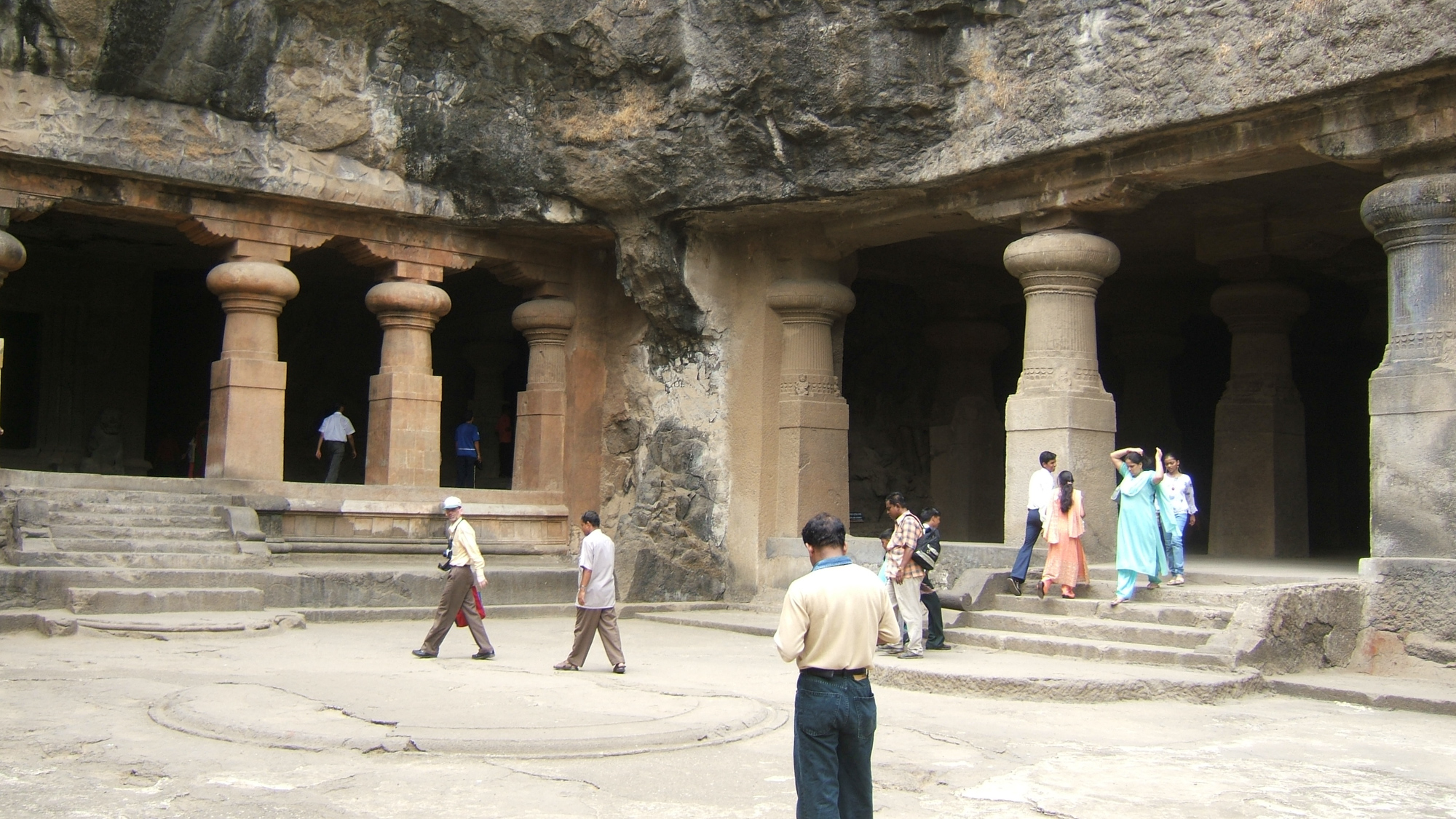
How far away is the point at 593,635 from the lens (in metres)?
8.05

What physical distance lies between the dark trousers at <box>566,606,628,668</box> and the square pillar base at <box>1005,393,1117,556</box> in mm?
3562

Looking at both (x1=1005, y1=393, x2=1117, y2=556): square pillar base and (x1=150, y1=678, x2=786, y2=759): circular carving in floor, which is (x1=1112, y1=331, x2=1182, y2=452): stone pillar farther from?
(x1=150, y1=678, x2=786, y2=759): circular carving in floor

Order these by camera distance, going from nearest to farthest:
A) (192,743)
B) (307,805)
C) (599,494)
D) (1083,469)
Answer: (307,805)
(192,743)
(1083,469)
(599,494)

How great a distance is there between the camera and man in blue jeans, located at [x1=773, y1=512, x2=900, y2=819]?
12.7 feet

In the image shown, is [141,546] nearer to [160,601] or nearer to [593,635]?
[160,601]

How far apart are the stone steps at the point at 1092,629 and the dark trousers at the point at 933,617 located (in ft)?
2.02

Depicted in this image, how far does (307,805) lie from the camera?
15.2 ft

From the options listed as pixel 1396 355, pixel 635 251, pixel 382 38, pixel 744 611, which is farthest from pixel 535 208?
pixel 1396 355

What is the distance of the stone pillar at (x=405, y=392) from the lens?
13.1 meters

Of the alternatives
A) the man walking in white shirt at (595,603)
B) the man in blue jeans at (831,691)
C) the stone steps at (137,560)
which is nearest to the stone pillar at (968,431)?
the stone steps at (137,560)

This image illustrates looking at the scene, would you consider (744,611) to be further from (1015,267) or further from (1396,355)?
(1396,355)

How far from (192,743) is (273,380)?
7388 millimetres

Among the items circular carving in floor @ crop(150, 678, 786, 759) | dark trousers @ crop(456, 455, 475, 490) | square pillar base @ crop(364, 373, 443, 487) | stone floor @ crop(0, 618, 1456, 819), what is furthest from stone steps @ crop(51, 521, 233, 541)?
circular carving in floor @ crop(150, 678, 786, 759)

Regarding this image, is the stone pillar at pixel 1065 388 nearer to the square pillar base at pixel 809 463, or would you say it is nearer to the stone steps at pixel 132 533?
the square pillar base at pixel 809 463
